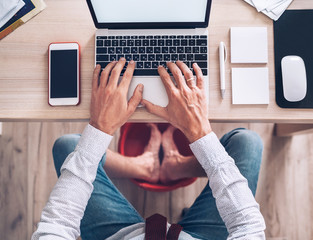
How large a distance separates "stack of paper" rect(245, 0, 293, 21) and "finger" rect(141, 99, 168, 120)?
46cm

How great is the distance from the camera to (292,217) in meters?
1.46

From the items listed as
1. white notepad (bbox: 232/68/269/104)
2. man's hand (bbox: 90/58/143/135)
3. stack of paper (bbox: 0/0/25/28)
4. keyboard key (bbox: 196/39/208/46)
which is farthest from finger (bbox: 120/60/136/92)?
stack of paper (bbox: 0/0/25/28)

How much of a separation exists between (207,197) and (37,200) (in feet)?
2.98

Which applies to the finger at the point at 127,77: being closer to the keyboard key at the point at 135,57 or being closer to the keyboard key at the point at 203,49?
the keyboard key at the point at 135,57

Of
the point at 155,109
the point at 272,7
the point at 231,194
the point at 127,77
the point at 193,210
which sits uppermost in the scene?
the point at 272,7

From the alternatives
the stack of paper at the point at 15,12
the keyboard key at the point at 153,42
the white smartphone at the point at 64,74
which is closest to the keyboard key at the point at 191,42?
the keyboard key at the point at 153,42

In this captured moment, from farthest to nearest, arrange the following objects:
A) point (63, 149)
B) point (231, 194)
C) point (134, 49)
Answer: point (63, 149) < point (134, 49) < point (231, 194)

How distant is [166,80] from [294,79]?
1.28 ft

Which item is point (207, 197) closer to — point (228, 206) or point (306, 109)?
point (228, 206)

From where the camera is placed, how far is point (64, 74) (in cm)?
94

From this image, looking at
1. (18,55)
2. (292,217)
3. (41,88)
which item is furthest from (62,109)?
(292,217)

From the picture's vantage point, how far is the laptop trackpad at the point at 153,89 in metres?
0.91

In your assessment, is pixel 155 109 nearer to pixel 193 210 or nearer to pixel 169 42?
pixel 169 42

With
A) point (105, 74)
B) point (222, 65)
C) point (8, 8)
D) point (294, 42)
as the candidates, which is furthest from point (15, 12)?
point (294, 42)
